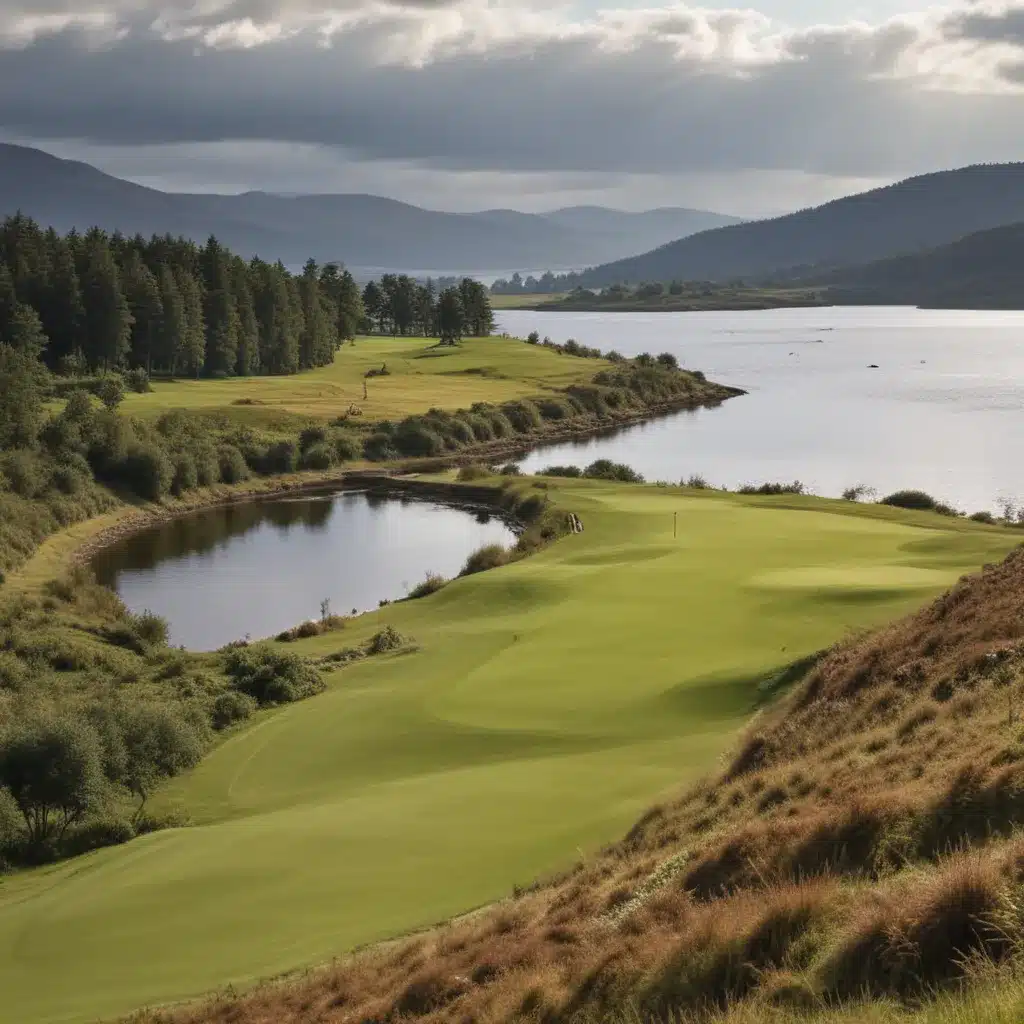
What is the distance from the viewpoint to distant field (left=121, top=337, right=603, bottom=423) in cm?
9169

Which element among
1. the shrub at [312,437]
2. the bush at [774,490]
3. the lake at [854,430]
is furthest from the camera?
the shrub at [312,437]

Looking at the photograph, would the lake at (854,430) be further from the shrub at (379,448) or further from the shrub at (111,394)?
the shrub at (111,394)

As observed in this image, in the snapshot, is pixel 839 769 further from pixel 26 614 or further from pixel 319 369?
pixel 319 369

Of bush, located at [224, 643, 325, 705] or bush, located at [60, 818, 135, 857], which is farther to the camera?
bush, located at [224, 643, 325, 705]

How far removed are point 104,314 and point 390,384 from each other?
30.1 metres

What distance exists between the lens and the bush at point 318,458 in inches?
3319

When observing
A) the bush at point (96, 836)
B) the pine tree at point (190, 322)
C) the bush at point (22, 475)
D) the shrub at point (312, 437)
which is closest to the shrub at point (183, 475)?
the bush at point (22, 475)

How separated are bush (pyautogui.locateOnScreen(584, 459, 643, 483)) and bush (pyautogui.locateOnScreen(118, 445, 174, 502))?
86.5 feet

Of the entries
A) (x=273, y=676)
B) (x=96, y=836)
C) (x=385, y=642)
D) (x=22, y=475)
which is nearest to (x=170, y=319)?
(x=22, y=475)

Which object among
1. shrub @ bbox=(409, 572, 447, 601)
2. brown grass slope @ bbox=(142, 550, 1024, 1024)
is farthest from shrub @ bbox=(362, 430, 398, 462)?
brown grass slope @ bbox=(142, 550, 1024, 1024)

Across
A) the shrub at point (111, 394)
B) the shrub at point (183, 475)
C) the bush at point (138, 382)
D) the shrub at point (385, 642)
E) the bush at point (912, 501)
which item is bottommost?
the shrub at point (385, 642)

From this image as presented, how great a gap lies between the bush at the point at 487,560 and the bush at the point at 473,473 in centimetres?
2776

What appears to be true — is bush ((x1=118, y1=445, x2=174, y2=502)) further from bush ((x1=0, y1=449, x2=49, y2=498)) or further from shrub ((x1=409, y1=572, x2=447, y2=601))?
shrub ((x1=409, y1=572, x2=447, y2=601))

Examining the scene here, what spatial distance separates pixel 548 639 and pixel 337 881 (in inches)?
600
